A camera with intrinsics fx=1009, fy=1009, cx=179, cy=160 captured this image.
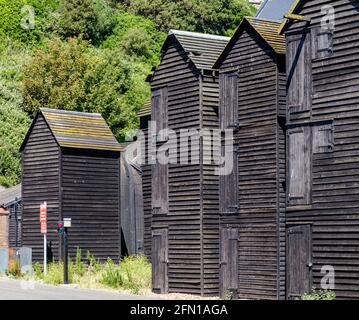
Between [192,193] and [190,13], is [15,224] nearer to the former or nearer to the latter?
[192,193]

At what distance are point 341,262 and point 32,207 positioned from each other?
22388 mm

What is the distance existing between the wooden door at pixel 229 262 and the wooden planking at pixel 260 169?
0.25 metres

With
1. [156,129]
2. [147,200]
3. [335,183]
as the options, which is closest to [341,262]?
[335,183]

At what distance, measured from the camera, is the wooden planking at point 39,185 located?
158ft

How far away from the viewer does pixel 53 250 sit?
1892 inches

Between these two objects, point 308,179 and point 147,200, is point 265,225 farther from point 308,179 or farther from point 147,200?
point 147,200

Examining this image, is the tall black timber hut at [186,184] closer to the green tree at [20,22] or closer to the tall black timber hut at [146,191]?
the tall black timber hut at [146,191]

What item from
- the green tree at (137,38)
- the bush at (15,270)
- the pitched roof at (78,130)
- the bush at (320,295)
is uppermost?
the green tree at (137,38)

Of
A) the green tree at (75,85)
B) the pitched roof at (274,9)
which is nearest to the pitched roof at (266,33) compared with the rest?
the pitched roof at (274,9)

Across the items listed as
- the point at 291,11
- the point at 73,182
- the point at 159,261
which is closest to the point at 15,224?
the point at 73,182

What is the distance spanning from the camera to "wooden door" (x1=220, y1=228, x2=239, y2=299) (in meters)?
35.8

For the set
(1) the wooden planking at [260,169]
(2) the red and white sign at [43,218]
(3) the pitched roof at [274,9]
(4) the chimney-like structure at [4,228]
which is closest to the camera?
(1) the wooden planking at [260,169]

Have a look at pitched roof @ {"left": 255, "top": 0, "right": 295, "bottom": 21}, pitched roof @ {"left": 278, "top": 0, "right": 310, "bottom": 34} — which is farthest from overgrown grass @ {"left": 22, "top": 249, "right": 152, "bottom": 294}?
pitched roof @ {"left": 255, "top": 0, "right": 295, "bottom": 21}

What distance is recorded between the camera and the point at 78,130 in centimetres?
4931
